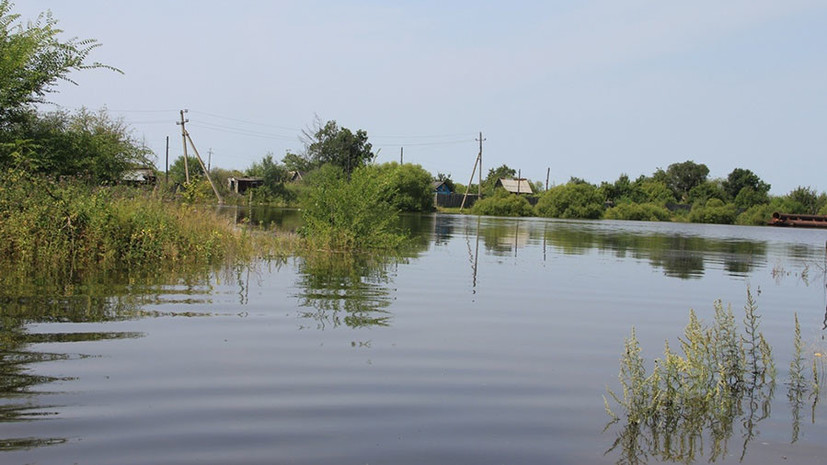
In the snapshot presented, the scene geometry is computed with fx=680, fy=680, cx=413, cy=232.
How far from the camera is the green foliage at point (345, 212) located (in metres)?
20.8

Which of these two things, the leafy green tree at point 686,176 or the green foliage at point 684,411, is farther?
the leafy green tree at point 686,176

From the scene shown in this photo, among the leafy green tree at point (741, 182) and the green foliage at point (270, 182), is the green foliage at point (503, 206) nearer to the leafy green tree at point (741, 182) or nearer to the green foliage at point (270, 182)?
the green foliage at point (270, 182)

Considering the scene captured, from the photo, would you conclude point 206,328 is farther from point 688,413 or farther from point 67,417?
point 688,413

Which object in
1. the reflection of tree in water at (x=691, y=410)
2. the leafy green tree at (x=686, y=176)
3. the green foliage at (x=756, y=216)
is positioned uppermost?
the leafy green tree at (x=686, y=176)

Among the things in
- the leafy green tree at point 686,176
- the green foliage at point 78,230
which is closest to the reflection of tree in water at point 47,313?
the green foliage at point 78,230

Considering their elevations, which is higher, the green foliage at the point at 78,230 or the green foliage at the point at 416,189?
the green foliage at the point at 416,189

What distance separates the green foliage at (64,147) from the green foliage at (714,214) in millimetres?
83107

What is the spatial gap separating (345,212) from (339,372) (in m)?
14.3

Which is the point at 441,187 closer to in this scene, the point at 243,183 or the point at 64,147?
the point at 243,183

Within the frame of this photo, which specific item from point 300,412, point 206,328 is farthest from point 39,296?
point 300,412

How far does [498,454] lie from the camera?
4.89 metres

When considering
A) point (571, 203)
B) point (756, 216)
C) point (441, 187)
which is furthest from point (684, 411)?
point (441, 187)

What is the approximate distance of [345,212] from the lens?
68.9 feet

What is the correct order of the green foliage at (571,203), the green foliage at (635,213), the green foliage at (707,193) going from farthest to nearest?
the green foliage at (707,193)
the green foliage at (635,213)
the green foliage at (571,203)
